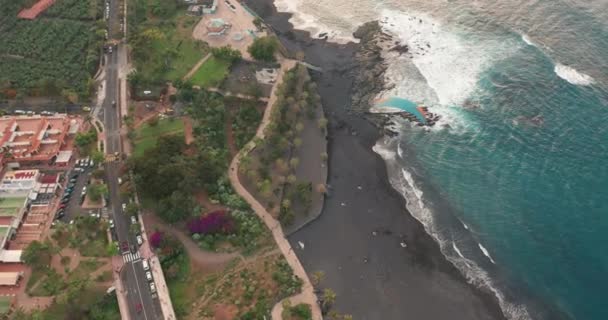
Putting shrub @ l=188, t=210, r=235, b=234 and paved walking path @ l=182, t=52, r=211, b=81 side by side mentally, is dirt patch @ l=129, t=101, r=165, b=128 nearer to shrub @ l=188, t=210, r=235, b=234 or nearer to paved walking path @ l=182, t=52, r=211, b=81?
paved walking path @ l=182, t=52, r=211, b=81

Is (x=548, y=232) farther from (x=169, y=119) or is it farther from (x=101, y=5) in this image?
(x=101, y=5)

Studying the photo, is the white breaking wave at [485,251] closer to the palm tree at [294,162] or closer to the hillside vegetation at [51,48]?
the palm tree at [294,162]

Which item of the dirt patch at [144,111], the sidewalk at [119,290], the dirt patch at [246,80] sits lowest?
the sidewalk at [119,290]

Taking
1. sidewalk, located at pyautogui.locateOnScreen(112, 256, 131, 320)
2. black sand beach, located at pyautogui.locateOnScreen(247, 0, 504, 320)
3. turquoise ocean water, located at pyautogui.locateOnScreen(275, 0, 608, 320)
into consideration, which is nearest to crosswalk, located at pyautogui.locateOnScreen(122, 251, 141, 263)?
sidewalk, located at pyautogui.locateOnScreen(112, 256, 131, 320)

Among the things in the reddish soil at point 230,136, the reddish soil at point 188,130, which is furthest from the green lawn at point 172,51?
the reddish soil at point 230,136

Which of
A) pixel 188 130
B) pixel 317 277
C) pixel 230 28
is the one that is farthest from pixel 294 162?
pixel 230 28

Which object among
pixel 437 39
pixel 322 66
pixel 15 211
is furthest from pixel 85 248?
pixel 437 39
